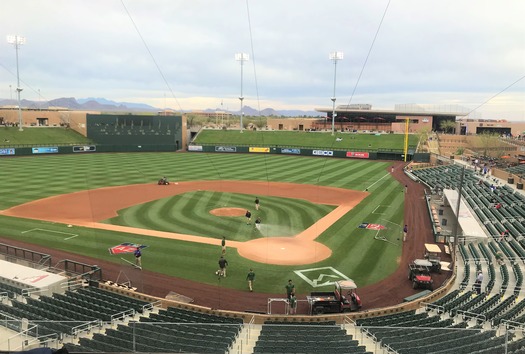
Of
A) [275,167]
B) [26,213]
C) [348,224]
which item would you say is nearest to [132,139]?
[275,167]

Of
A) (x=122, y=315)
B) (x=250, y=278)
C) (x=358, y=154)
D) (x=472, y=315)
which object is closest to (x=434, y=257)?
(x=472, y=315)

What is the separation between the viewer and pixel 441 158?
6531 cm

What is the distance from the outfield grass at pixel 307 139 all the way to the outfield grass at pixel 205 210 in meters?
10.9

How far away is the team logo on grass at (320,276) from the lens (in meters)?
19.6

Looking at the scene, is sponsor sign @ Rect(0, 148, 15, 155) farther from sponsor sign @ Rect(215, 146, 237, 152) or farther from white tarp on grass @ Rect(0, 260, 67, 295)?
white tarp on grass @ Rect(0, 260, 67, 295)

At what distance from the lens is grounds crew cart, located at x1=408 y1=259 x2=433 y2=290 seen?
1894 cm

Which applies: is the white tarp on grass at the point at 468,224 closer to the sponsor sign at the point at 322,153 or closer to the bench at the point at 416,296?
the bench at the point at 416,296

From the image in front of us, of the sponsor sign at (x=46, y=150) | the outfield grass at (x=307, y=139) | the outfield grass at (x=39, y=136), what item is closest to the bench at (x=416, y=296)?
the outfield grass at (x=307, y=139)

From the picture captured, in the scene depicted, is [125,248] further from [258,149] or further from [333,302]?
[258,149]

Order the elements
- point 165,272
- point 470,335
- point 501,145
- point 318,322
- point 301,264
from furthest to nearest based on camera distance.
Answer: point 501,145 → point 301,264 → point 165,272 → point 318,322 → point 470,335

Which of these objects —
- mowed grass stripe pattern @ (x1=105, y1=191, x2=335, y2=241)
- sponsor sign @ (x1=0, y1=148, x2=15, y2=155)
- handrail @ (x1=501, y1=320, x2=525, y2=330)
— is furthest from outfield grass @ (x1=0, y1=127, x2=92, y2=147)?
handrail @ (x1=501, y1=320, x2=525, y2=330)

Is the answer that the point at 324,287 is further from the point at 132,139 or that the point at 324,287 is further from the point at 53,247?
the point at 132,139

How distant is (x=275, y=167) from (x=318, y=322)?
1936 inches

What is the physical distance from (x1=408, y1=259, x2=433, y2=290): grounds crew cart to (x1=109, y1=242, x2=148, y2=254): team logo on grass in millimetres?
15765
